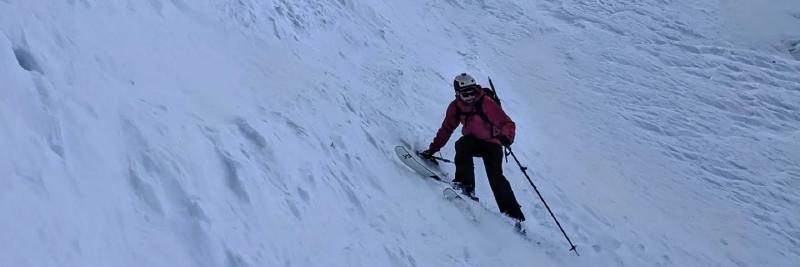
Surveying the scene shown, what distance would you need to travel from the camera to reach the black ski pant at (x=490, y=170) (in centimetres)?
729

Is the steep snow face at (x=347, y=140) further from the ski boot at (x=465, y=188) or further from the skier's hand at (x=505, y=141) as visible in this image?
the skier's hand at (x=505, y=141)

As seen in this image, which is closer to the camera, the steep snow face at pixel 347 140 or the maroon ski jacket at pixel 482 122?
the steep snow face at pixel 347 140

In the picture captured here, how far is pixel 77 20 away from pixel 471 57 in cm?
925

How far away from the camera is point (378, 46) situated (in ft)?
38.1

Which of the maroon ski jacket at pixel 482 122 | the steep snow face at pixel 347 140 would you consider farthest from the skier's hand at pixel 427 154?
the steep snow face at pixel 347 140

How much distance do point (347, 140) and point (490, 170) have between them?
1.65 meters

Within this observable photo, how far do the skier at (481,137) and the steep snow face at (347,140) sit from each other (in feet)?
1.02

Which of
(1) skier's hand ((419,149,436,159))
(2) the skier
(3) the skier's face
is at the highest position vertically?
(3) the skier's face

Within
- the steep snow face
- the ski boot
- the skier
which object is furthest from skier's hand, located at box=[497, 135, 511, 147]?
the steep snow face

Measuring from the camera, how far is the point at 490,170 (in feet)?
24.3

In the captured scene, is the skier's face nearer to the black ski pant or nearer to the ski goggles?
the ski goggles

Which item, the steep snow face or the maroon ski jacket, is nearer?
the steep snow face

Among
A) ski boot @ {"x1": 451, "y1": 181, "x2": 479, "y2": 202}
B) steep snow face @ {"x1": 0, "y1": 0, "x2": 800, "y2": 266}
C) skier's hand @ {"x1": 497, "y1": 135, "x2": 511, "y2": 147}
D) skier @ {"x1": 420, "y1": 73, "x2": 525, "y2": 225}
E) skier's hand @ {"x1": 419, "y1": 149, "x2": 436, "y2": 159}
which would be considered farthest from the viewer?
skier's hand @ {"x1": 419, "y1": 149, "x2": 436, "y2": 159}

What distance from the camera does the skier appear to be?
7.29m
